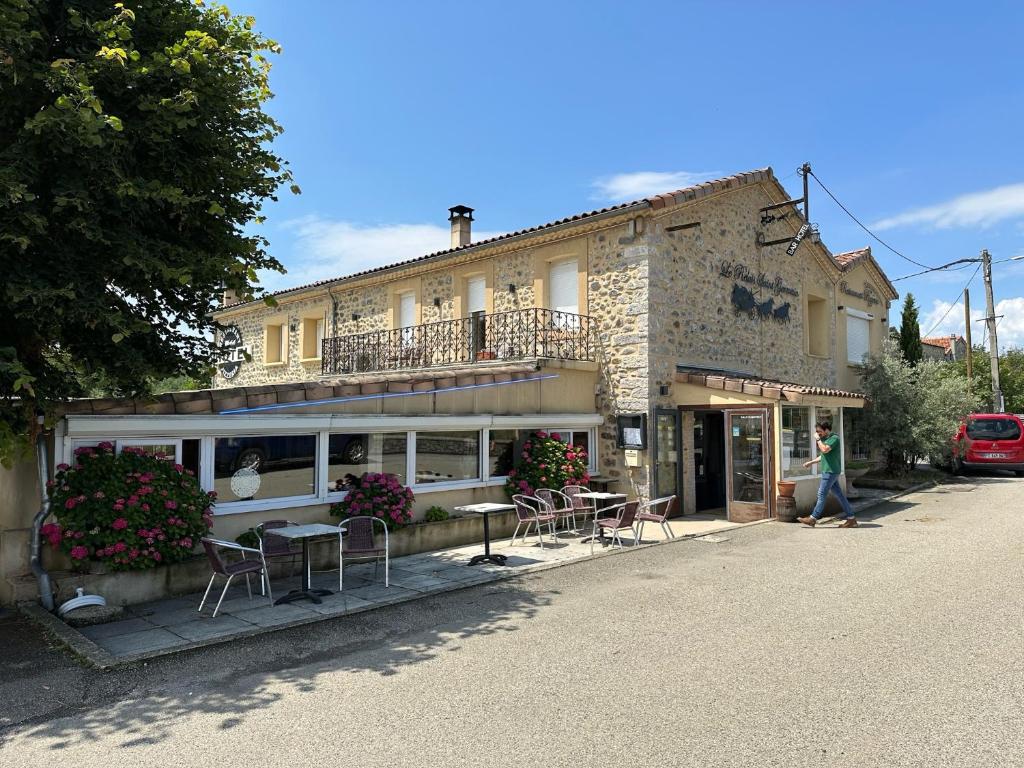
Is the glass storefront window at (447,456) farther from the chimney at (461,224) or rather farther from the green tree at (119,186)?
the chimney at (461,224)

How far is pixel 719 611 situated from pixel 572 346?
23.3 ft

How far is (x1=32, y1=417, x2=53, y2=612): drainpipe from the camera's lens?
6184mm

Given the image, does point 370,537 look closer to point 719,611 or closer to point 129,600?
point 129,600

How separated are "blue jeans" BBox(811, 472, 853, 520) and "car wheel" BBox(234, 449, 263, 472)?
8532mm

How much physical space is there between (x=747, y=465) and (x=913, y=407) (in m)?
7.13

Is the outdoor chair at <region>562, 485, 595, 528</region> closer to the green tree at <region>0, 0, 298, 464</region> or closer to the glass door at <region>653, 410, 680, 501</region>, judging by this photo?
the glass door at <region>653, 410, 680, 501</region>

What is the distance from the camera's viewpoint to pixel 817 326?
17906mm

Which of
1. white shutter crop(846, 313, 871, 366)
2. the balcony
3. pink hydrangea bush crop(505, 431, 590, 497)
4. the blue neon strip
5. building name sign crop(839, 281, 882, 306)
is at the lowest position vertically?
pink hydrangea bush crop(505, 431, 590, 497)

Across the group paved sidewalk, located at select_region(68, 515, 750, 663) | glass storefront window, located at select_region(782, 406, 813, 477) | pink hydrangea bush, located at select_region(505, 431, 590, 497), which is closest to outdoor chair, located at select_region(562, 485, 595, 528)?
pink hydrangea bush, located at select_region(505, 431, 590, 497)

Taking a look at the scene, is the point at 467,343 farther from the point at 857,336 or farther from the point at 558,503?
the point at 857,336

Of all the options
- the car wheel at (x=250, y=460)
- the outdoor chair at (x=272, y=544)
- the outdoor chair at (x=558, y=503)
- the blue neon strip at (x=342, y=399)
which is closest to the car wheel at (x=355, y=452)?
the blue neon strip at (x=342, y=399)

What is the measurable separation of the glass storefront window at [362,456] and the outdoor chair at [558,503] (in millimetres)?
2075

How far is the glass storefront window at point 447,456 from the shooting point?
9.88 m

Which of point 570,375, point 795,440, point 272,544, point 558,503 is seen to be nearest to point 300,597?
Result: point 272,544
